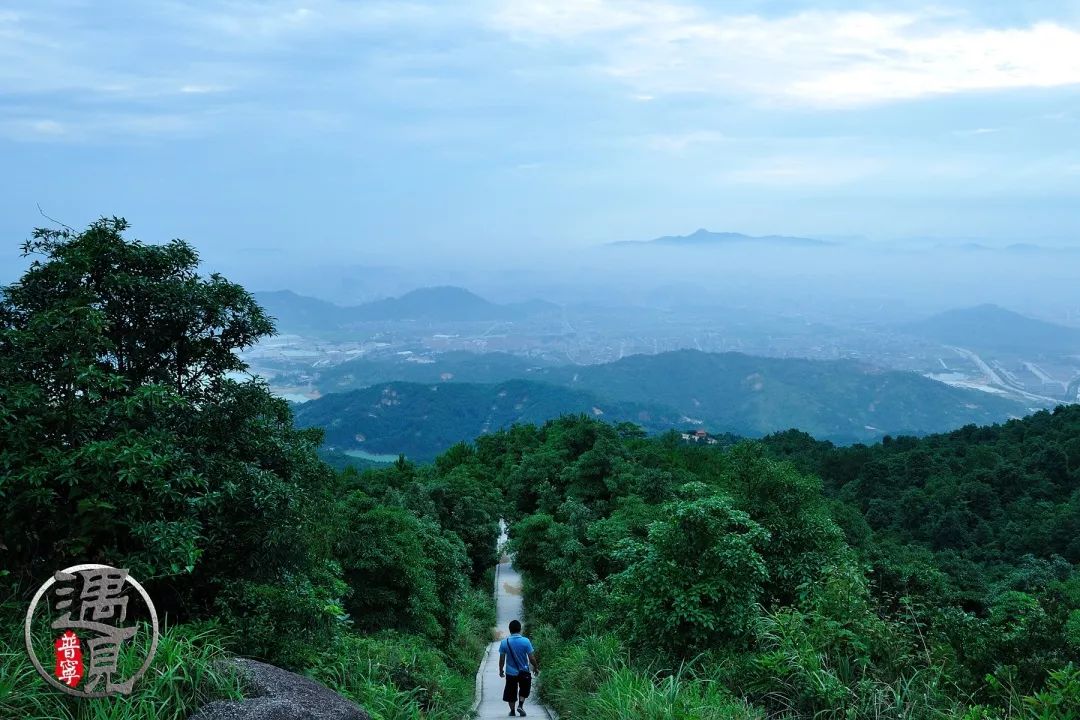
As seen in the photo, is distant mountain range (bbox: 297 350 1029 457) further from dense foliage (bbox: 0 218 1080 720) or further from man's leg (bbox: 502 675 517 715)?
dense foliage (bbox: 0 218 1080 720)

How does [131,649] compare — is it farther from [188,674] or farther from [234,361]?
[234,361]

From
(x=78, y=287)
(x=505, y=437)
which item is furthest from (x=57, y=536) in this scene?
(x=505, y=437)

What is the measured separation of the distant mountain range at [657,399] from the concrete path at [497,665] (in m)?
58.6

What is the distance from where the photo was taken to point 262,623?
5.91 meters

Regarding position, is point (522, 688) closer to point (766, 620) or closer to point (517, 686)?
point (517, 686)

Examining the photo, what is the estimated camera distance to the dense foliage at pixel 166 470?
522 cm

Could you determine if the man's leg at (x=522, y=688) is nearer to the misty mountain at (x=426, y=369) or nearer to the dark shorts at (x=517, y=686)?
the dark shorts at (x=517, y=686)

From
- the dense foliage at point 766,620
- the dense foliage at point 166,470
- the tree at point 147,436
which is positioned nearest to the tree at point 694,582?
the dense foliage at point 766,620

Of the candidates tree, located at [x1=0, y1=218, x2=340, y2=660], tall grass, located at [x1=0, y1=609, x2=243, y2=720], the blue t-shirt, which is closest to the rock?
tall grass, located at [x1=0, y1=609, x2=243, y2=720]

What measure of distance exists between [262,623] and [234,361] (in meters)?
2.38

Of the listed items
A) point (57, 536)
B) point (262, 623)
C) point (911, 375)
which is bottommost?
point (911, 375)

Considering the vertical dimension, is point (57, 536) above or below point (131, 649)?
above

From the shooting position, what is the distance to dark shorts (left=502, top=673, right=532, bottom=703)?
8305 millimetres

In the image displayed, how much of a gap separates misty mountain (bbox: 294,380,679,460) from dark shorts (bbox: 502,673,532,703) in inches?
2739
